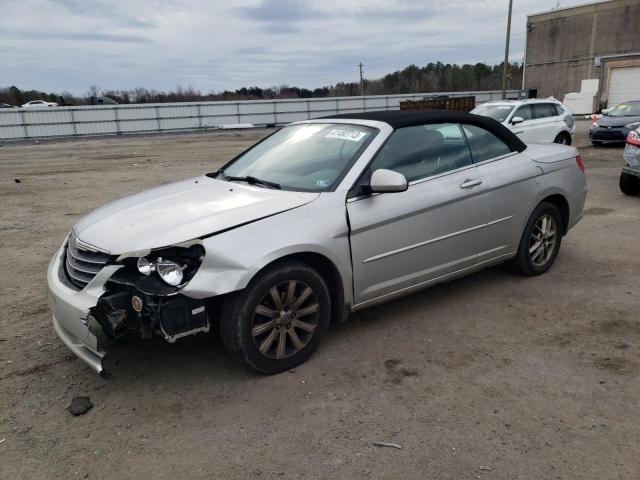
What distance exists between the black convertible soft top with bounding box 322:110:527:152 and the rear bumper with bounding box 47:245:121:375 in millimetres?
2318

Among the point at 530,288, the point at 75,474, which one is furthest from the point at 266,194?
the point at 530,288

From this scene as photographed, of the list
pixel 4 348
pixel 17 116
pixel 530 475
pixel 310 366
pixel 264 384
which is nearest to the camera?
pixel 530 475

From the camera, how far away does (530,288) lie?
4.75 m

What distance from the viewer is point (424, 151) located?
4.11 metres

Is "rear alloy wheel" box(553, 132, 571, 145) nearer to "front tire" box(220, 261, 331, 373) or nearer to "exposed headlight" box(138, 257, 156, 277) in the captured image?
"front tire" box(220, 261, 331, 373)

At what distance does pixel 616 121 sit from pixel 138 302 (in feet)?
56.6

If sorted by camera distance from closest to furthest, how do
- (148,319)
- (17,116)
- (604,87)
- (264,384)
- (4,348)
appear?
(148,319) < (264,384) < (4,348) < (17,116) < (604,87)

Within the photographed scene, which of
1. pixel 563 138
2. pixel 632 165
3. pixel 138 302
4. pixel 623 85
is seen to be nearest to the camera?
pixel 138 302

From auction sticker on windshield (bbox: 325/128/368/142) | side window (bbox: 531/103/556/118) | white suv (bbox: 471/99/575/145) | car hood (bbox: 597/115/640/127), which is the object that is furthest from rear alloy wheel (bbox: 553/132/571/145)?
auction sticker on windshield (bbox: 325/128/368/142)

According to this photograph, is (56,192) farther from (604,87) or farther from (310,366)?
(604,87)

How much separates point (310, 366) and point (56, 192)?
9815mm

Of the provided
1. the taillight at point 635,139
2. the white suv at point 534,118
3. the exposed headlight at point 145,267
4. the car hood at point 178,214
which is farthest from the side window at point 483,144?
the white suv at point 534,118

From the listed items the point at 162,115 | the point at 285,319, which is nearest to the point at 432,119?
the point at 285,319

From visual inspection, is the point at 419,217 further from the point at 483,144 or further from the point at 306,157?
the point at 483,144
